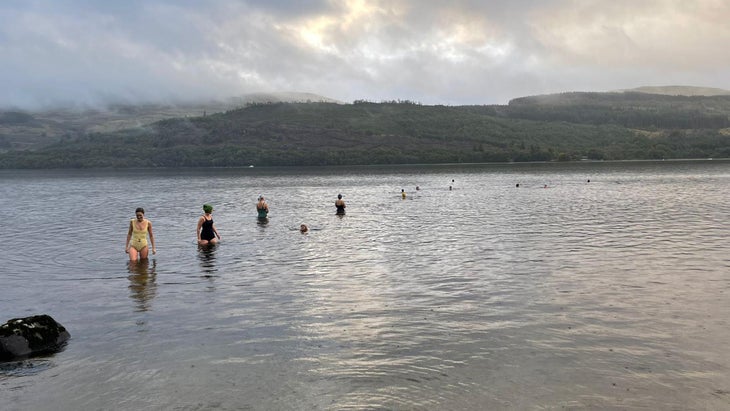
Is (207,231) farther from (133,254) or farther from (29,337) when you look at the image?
(29,337)

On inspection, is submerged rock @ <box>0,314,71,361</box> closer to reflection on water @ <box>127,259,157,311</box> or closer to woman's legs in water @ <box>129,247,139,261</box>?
reflection on water @ <box>127,259,157,311</box>

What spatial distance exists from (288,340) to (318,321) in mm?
1664

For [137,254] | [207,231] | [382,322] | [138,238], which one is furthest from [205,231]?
[382,322]

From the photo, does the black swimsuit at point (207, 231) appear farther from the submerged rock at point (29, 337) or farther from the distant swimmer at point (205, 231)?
the submerged rock at point (29, 337)

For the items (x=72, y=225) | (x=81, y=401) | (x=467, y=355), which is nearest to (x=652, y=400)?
(x=467, y=355)

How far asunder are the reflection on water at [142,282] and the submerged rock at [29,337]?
133 inches

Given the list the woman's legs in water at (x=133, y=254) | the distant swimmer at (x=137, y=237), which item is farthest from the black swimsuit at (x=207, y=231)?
the woman's legs in water at (x=133, y=254)

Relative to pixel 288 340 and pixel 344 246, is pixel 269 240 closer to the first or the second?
pixel 344 246

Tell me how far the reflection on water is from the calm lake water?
13cm

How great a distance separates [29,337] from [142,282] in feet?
25.2

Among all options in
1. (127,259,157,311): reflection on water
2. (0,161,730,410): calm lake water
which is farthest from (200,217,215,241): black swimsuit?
(127,259,157,311): reflection on water

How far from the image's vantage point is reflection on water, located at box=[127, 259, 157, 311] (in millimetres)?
17641

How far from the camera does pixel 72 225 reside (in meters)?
43.8

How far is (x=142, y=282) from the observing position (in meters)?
20.5
